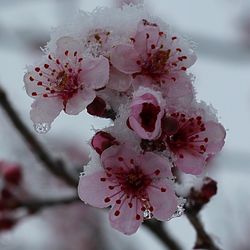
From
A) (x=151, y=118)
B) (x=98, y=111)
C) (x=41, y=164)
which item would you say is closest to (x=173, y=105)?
(x=151, y=118)

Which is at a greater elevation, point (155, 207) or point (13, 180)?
point (155, 207)

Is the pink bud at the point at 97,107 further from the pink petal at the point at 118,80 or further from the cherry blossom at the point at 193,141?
the cherry blossom at the point at 193,141

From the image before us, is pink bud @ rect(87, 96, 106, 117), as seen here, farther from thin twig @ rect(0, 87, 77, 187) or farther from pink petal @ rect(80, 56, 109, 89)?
thin twig @ rect(0, 87, 77, 187)

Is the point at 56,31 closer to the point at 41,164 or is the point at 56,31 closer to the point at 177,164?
the point at 177,164

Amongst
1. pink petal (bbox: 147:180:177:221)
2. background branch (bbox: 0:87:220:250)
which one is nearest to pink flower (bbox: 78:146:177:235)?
pink petal (bbox: 147:180:177:221)

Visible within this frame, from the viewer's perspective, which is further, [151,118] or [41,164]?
[41,164]
